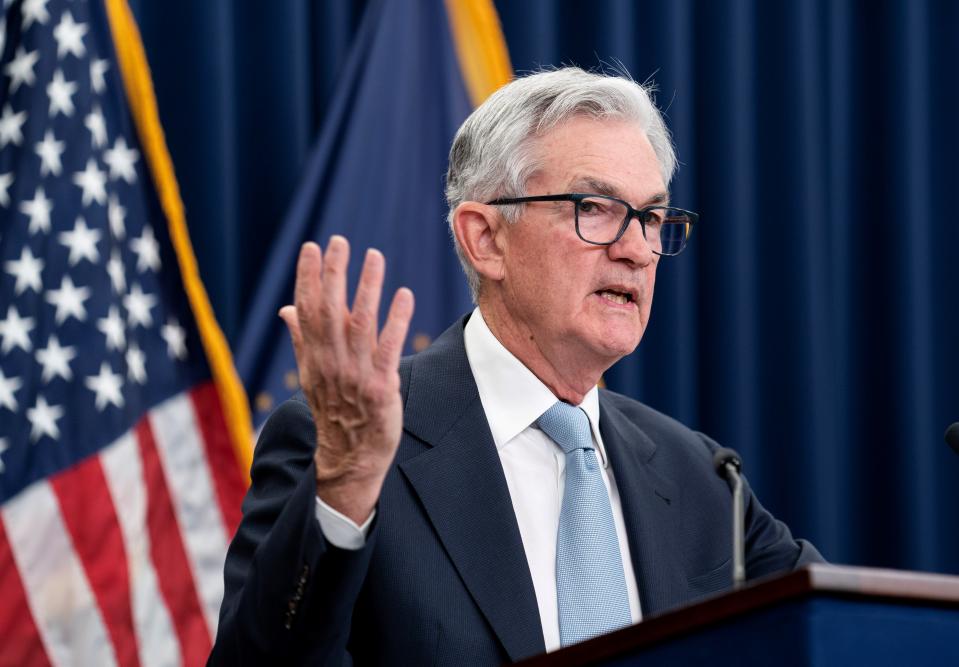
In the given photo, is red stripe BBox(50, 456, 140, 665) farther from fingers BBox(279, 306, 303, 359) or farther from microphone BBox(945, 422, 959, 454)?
microphone BBox(945, 422, 959, 454)

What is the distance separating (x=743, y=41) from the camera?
12.8 feet

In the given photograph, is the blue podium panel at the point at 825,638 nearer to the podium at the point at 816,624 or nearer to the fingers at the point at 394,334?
the podium at the point at 816,624

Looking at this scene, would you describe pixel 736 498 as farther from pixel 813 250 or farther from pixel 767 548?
pixel 813 250

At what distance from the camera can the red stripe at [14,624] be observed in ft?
8.48

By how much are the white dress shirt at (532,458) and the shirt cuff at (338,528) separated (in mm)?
410

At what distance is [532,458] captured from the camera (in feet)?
6.59

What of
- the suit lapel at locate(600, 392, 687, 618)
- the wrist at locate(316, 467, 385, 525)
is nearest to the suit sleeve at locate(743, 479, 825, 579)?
the suit lapel at locate(600, 392, 687, 618)

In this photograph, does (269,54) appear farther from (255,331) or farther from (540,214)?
(540,214)

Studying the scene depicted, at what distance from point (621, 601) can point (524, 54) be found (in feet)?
7.15

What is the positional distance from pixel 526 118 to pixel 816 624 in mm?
1234

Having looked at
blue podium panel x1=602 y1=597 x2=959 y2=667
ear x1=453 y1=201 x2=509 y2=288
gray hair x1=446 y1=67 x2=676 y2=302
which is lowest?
blue podium panel x1=602 y1=597 x2=959 y2=667

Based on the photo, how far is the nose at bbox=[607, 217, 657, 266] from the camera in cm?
208

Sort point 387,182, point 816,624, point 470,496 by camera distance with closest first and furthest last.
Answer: point 816,624, point 470,496, point 387,182

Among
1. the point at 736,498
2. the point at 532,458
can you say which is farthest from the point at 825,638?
the point at 532,458
